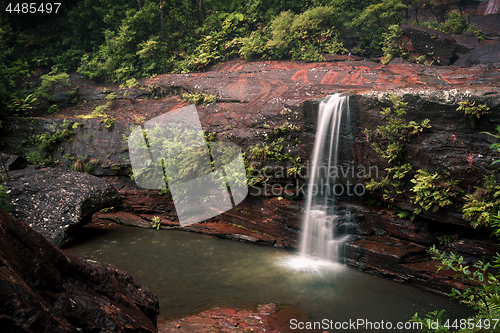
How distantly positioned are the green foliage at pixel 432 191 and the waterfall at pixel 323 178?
2216 mm

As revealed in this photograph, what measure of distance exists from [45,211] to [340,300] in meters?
8.08

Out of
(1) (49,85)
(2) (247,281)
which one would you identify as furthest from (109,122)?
(2) (247,281)

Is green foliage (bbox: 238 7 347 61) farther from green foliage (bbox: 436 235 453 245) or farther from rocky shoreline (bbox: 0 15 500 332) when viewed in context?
green foliage (bbox: 436 235 453 245)

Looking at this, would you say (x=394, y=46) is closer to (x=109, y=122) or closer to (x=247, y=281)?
(x=247, y=281)

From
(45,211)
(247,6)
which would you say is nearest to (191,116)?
(45,211)

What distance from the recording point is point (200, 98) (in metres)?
13.0

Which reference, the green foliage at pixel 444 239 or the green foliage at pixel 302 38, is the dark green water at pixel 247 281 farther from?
the green foliage at pixel 302 38

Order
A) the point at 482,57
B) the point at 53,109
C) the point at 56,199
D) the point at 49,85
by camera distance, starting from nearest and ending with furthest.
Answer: the point at 56,199 → the point at 482,57 → the point at 53,109 → the point at 49,85

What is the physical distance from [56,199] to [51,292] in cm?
750

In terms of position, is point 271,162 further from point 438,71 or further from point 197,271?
point 438,71

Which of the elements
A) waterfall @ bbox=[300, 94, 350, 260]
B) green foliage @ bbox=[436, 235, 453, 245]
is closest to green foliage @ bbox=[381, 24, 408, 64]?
waterfall @ bbox=[300, 94, 350, 260]

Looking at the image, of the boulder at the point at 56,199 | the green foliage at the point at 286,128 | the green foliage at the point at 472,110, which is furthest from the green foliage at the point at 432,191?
the boulder at the point at 56,199

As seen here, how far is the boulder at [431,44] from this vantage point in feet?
38.9

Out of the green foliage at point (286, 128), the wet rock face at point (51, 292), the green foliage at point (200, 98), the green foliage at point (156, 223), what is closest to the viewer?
the wet rock face at point (51, 292)
